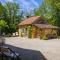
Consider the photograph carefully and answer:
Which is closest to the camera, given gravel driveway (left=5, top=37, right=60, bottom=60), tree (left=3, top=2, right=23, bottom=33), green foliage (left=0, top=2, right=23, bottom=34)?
gravel driveway (left=5, top=37, right=60, bottom=60)

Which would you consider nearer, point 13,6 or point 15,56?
point 15,56

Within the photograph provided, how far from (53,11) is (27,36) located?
13.1 metres

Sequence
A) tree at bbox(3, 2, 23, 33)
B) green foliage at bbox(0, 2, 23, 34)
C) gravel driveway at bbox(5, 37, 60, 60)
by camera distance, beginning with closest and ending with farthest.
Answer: gravel driveway at bbox(5, 37, 60, 60)
green foliage at bbox(0, 2, 23, 34)
tree at bbox(3, 2, 23, 33)

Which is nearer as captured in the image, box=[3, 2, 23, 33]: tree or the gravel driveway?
the gravel driveway

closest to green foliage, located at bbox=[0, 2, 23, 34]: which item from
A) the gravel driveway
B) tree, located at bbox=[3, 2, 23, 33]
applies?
tree, located at bbox=[3, 2, 23, 33]

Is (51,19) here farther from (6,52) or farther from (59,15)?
(6,52)

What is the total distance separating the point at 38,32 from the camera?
39688 millimetres

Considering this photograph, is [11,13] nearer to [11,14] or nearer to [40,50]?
[11,14]

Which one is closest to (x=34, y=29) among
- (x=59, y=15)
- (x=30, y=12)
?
(x=59, y=15)

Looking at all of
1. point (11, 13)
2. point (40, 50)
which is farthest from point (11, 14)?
point (40, 50)

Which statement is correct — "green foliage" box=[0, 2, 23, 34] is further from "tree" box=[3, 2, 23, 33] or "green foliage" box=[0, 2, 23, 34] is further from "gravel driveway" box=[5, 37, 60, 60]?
"gravel driveway" box=[5, 37, 60, 60]

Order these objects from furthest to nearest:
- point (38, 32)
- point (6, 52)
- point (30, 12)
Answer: point (30, 12) → point (38, 32) → point (6, 52)

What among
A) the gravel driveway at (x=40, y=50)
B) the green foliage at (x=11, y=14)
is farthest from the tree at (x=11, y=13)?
the gravel driveway at (x=40, y=50)

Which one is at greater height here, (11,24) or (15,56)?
(15,56)
